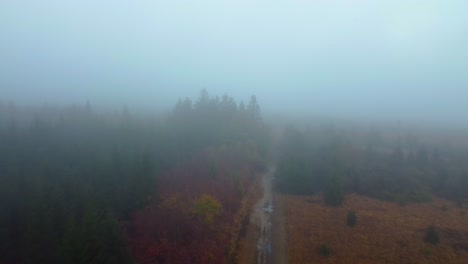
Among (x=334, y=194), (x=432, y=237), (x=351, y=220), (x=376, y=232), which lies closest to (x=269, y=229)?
(x=351, y=220)

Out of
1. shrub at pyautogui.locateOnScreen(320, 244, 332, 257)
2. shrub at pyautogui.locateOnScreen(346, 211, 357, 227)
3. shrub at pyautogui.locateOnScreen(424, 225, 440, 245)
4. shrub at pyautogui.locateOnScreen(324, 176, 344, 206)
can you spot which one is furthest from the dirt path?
shrub at pyautogui.locateOnScreen(424, 225, 440, 245)

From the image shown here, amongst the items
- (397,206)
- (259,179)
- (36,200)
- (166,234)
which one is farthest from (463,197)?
(36,200)

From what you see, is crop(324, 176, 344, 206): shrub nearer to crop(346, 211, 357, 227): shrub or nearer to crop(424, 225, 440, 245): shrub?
crop(346, 211, 357, 227): shrub

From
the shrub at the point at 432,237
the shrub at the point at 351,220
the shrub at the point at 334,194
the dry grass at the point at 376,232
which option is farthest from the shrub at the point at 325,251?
the shrub at the point at 334,194

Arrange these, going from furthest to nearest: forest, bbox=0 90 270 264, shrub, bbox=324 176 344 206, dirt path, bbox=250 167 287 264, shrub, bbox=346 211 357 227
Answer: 1. shrub, bbox=324 176 344 206
2. shrub, bbox=346 211 357 227
3. dirt path, bbox=250 167 287 264
4. forest, bbox=0 90 270 264

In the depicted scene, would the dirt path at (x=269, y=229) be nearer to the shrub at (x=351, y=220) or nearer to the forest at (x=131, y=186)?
the forest at (x=131, y=186)
